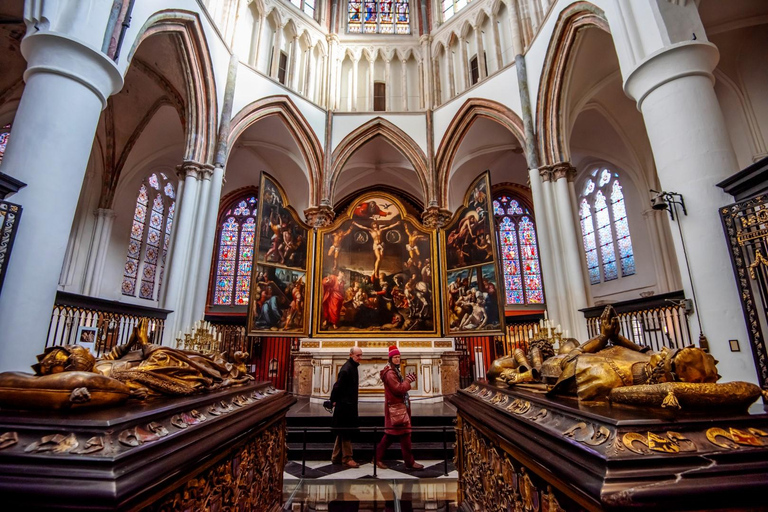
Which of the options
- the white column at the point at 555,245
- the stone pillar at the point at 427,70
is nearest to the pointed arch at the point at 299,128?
the stone pillar at the point at 427,70

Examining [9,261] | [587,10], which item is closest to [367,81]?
[587,10]

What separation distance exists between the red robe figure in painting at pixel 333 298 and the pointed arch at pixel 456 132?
4.83m

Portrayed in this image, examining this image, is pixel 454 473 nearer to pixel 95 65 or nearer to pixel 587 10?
pixel 95 65

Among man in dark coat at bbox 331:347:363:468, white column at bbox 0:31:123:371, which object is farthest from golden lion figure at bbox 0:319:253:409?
white column at bbox 0:31:123:371

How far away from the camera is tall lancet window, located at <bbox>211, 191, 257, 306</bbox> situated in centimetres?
1456

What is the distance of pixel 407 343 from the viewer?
28.4 ft

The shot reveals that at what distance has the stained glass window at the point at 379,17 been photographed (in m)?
14.5

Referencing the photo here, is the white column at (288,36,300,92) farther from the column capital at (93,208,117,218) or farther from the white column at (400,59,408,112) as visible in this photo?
the column capital at (93,208,117,218)

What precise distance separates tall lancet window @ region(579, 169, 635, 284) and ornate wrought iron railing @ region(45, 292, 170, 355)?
1195cm

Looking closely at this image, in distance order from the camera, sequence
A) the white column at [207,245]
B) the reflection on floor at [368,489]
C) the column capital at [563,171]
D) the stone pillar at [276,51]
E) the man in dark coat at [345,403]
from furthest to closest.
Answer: the stone pillar at [276,51]
the column capital at [563,171]
the white column at [207,245]
the man in dark coat at [345,403]
the reflection on floor at [368,489]

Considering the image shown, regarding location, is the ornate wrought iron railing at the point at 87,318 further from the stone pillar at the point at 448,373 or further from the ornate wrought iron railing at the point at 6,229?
the stone pillar at the point at 448,373

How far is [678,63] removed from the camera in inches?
189

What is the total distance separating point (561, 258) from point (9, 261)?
8.93 metres

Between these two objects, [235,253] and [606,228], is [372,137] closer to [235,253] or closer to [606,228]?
[235,253]
